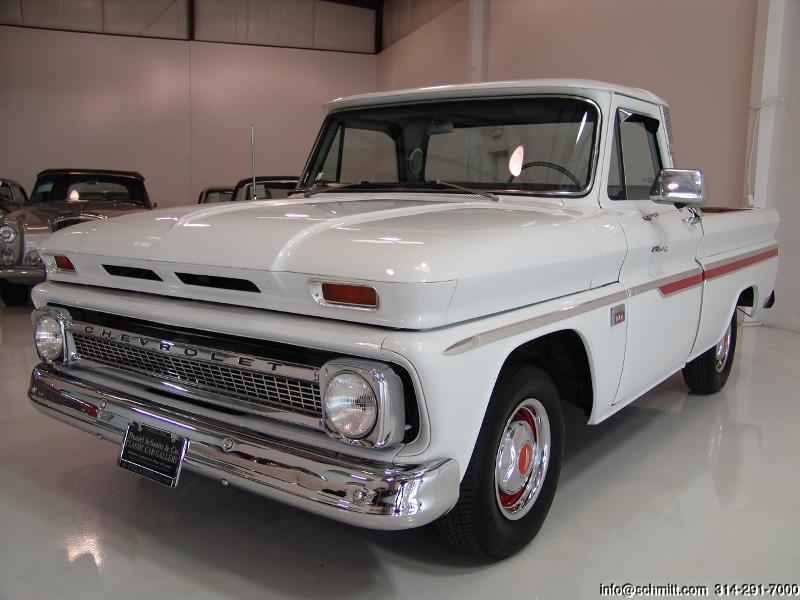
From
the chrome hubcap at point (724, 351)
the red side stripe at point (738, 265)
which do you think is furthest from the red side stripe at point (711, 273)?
the chrome hubcap at point (724, 351)

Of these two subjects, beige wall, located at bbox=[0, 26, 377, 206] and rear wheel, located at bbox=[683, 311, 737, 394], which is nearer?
rear wheel, located at bbox=[683, 311, 737, 394]

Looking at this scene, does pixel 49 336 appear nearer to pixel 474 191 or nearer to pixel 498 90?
pixel 474 191

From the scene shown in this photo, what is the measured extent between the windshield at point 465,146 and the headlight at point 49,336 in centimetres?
138

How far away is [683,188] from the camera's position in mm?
2805

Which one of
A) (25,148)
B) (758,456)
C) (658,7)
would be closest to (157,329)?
(758,456)

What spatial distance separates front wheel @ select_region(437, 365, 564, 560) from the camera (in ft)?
6.67

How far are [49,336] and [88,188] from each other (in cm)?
612

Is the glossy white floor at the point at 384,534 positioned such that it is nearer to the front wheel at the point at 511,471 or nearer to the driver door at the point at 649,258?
the front wheel at the point at 511,471

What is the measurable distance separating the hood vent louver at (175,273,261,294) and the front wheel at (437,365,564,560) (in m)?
0.80

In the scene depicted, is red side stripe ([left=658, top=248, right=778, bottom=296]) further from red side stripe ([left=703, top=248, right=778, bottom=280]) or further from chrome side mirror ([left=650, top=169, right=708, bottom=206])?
chrome side mirror ([left=650, top=169, right=708, bottom=206])

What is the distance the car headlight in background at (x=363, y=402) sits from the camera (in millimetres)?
1714

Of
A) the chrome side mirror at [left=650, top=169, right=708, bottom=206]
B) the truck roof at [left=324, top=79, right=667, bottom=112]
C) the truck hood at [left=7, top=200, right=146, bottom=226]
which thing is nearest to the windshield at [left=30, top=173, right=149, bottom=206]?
the truck hood at [left=7, top=200, right=146, bottom=226]

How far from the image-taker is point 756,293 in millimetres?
4180

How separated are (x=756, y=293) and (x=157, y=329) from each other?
3.56 m
